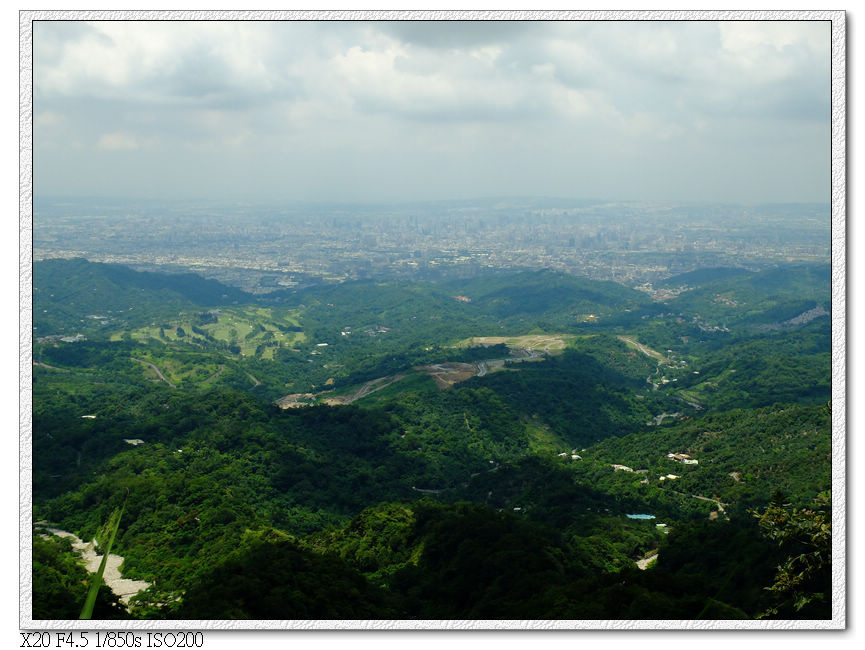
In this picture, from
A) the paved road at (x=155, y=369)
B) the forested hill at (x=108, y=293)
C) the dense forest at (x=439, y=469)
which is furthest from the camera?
the forested hill at (x=108, y=293)

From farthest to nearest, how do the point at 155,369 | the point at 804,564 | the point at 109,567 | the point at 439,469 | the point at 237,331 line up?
1. the point at 237,331
2. the point at 155,369
3. the point at 439,469
4. the point at 109,567
5. the point at 804,564

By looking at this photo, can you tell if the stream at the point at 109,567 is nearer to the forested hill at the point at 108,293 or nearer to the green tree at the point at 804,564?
the green tree at the point at 804,564

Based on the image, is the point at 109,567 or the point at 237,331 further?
the point at 237,331

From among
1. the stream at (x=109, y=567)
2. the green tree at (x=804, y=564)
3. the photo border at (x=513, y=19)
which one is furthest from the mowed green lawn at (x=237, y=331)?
the green tree at (x=804, y=564)

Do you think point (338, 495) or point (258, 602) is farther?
point (338, 495)

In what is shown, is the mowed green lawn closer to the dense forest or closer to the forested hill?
the dense forest

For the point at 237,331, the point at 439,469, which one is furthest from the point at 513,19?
the point at 237,331

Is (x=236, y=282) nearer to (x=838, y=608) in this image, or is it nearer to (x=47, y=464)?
(x=47, y=464)

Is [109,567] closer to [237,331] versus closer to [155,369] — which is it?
[155,369]

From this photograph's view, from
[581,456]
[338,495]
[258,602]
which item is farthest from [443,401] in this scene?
[258,602]
